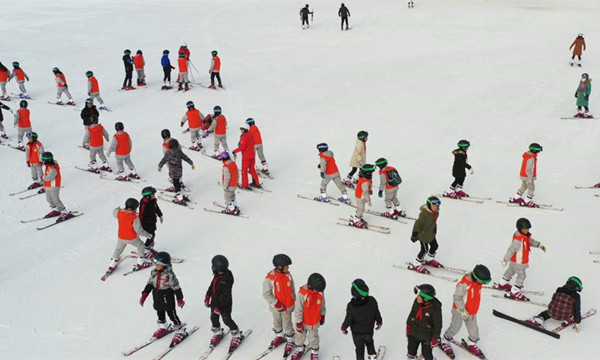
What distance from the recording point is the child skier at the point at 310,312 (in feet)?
23.9

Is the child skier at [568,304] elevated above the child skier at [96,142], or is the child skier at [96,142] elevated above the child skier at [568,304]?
the child skier at [96,142]

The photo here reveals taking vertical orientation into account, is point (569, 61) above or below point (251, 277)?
above

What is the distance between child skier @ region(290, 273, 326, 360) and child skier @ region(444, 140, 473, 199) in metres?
6.86

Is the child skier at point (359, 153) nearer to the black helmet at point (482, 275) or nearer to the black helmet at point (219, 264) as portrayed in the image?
the black helmet at point (482, 275)

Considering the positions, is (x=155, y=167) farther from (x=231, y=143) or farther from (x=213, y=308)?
(x=213, y=308)

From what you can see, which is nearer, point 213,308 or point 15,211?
point 213,308

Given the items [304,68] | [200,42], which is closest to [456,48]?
[304,68]

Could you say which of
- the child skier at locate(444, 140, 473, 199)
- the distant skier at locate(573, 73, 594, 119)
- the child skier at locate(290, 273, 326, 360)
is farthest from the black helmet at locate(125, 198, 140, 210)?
the distant skier at locate(573, 73, 594, 119)

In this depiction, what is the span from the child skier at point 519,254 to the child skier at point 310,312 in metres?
3.75

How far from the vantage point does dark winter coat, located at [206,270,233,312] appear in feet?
25.3

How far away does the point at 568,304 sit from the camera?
8.20 metres

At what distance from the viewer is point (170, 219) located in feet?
41.2

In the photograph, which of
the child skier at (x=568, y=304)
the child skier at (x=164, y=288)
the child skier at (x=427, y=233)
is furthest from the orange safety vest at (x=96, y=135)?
the child skier at (x=568, y=304)

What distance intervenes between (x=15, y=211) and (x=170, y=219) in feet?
13.7
